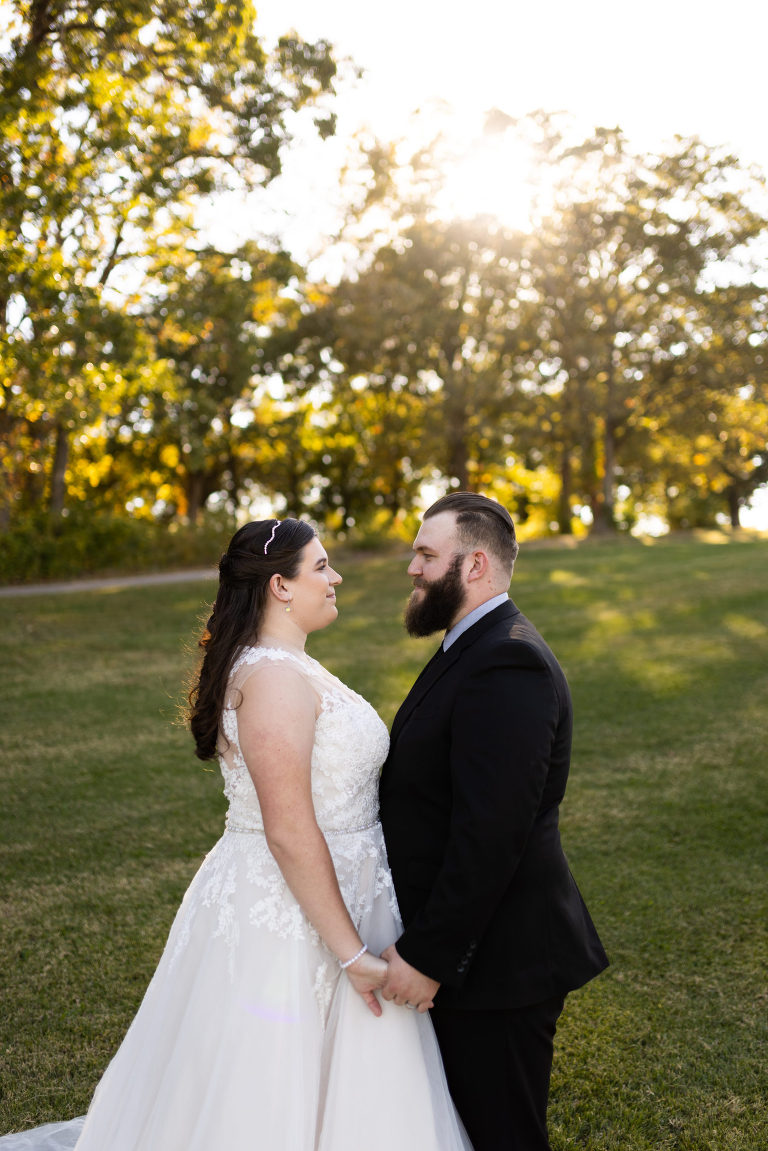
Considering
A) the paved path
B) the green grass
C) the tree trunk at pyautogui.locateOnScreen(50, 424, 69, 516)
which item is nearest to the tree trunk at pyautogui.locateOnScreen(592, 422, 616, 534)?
the paved path

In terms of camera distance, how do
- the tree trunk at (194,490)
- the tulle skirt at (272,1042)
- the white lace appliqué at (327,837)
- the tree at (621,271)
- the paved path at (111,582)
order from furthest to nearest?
1. the tree trunk at (194,490)
2. the tree at (621,271)
3. the paved path at (111,582)
4. the white lace appliqué at (327,837)
5. the tulle skirt at (272,1042)

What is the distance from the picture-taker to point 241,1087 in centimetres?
251

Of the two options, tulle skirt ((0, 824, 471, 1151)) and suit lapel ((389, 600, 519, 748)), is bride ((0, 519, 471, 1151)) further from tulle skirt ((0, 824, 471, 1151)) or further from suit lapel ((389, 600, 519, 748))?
suit lapel ((389, 600, 519, 748))

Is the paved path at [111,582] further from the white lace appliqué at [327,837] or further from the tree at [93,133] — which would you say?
the white lace appliqué at [327,837]

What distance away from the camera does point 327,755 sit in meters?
2.69

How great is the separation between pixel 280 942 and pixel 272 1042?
262 millimetres

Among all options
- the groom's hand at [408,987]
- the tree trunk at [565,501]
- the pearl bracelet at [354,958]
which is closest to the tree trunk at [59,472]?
the tree trunk at [565,501]

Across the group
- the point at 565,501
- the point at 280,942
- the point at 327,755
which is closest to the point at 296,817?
the point at 327,755

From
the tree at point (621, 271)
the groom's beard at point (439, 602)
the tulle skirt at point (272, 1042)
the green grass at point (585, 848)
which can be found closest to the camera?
the tulle skirt at point (272, 1042)

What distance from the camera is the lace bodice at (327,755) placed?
269 cm

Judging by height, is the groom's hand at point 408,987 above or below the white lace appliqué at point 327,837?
below

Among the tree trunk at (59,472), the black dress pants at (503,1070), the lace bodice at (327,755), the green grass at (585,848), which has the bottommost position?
the green grass at (585,848)

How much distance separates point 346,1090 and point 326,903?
1.69 ft

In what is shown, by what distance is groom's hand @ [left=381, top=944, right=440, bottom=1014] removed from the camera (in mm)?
2436
